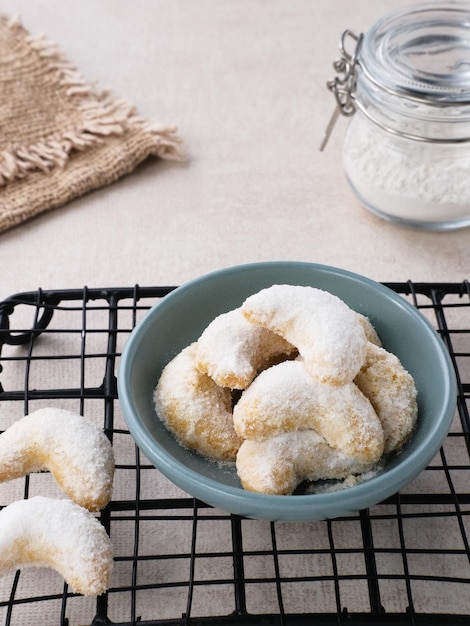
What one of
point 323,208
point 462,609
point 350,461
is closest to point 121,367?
point 350,461

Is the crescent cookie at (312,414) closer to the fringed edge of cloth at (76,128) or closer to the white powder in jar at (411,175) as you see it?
the white powder in jar at (411,175)

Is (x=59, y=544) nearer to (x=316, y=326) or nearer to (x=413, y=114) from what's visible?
(x=316, y=326)

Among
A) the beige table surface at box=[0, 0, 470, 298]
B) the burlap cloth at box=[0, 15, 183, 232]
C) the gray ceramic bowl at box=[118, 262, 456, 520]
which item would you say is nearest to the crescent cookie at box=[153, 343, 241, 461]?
the gray ceramic bowl at box=[118, 262, 456, 520]

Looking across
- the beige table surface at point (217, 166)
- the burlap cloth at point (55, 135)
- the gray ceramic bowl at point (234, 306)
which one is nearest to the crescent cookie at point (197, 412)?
the gray ceramic bowl at point (234, 306)

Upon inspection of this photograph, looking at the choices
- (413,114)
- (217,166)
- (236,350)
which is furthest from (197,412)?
(217,166)

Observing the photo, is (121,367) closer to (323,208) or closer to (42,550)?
(42,550)
